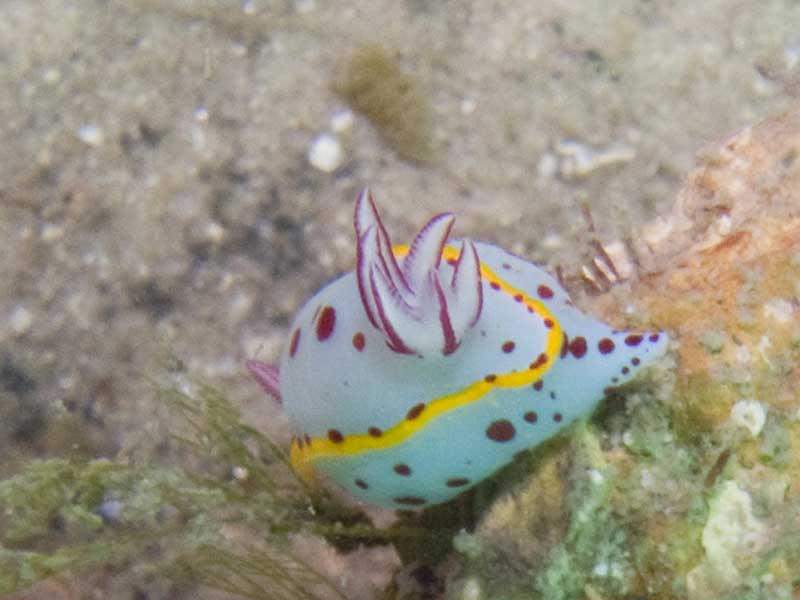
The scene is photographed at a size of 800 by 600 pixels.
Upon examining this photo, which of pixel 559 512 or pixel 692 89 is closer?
pixel 559 512

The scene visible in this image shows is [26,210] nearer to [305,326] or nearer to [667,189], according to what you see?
[305,326]

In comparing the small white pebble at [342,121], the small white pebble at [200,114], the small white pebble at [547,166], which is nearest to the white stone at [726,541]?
the small white pebble at [547,166]

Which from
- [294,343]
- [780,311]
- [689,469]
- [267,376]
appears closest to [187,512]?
[267,376]

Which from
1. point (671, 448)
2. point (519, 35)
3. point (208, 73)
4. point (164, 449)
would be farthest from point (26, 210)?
point (671, 448)

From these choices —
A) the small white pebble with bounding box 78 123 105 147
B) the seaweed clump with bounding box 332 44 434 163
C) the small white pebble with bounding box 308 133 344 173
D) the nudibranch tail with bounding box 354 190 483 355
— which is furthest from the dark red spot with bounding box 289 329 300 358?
the small white pebble with bounding box 78 123 105 147

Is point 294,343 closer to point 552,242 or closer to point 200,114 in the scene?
point 552,242

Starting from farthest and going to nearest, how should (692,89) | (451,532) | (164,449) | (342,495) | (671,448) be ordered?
(692,89) → (164,449) → (342,495) → (451,532) → (671,448)
